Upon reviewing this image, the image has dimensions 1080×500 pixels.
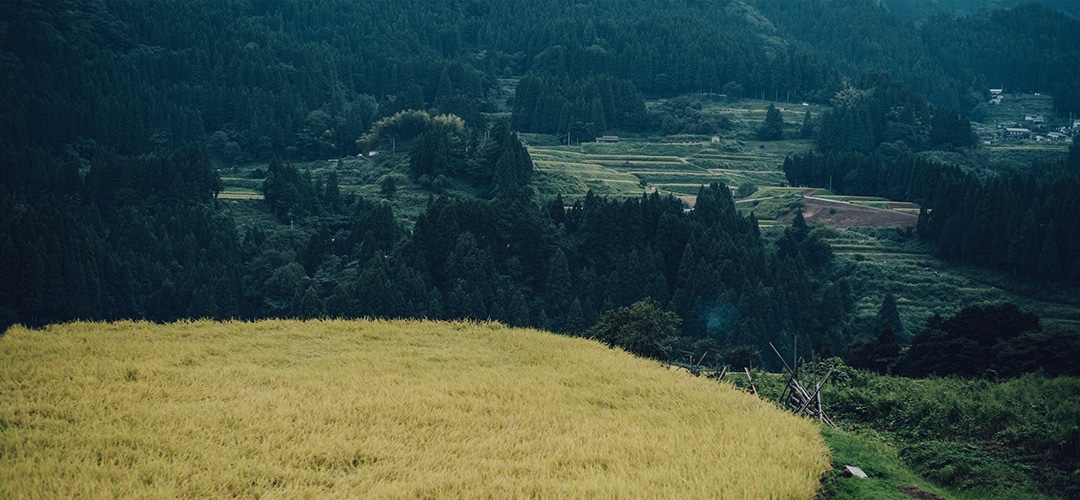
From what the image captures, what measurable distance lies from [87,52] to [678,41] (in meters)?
79.5

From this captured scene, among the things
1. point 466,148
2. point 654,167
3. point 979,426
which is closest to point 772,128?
point 654,167

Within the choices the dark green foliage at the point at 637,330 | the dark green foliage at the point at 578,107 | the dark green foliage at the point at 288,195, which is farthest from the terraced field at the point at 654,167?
the dark green foliage at the point at 637,330

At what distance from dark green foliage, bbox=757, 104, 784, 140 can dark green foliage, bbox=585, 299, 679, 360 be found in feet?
273

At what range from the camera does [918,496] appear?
45.3 ft

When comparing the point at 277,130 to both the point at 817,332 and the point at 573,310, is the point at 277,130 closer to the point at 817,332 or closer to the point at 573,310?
the point at 573,310

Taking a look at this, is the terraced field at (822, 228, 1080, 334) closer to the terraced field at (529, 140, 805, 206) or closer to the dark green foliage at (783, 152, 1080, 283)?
the dark green foliage at (783, 152, 1080, 283)

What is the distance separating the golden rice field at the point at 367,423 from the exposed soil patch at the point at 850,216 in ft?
217

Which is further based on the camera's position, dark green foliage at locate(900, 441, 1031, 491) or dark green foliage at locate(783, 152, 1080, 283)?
dark green foliage at locate(783, 152, 1080, 283)

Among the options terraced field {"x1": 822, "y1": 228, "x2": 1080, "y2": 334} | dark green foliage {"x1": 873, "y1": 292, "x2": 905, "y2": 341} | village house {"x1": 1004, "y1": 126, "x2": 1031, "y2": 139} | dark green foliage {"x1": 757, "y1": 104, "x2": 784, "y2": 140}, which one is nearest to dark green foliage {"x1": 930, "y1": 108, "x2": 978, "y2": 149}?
village house {"x1": 1004, "y1": 126, "x2": 1031, "y2": 139}

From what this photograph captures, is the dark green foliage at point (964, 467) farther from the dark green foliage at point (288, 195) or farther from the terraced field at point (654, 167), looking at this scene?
the terraced field at point (654, 167)

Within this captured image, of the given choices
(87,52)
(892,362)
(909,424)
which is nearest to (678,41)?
(87,52)

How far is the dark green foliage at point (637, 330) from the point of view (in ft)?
105

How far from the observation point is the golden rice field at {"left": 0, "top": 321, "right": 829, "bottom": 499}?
1263 cm

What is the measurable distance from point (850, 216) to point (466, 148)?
34972 mm
